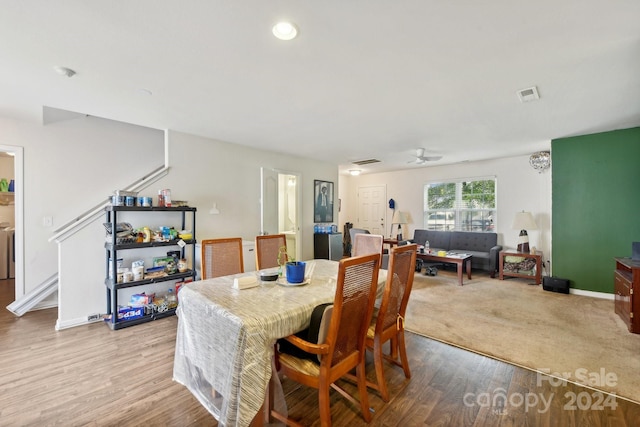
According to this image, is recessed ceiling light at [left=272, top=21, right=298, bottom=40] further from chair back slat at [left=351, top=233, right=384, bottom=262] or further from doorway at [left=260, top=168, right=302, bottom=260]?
doorway at [left=260, top=168, right=302, bottom=260]

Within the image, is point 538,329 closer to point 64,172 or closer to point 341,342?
point 341,342

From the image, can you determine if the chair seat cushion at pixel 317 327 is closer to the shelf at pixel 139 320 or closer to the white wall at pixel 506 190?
the shelf at pixel 139 320

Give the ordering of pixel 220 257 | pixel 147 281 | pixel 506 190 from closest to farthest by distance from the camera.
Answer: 1. pixel 220 257
2. pixel 147 281
3. pixel 506 190

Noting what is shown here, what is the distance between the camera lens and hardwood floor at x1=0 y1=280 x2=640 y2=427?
1.72 m

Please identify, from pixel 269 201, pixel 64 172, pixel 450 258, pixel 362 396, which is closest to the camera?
pixel 362 396

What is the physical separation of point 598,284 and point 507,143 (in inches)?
99.3

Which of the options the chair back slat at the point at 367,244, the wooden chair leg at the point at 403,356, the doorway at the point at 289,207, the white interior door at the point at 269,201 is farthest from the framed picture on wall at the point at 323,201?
the wooden chair leg at the point at 403,356

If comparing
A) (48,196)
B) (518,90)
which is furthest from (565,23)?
(48,196)

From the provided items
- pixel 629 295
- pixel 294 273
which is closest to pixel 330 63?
pixel 294 273

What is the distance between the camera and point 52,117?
3664mm

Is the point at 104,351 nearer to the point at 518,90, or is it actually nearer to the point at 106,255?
the point at 106,255

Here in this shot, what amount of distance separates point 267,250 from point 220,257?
0.49 metres

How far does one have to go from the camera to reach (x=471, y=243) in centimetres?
603

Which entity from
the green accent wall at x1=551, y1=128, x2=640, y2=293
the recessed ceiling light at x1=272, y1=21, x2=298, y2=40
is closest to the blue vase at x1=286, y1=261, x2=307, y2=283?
the recessed ceiling light at x1=272, y1=21, x2=298, y2=40
